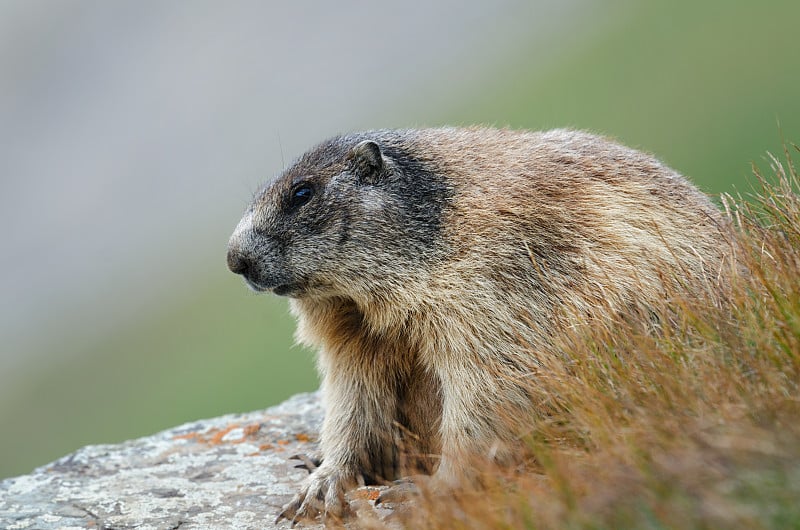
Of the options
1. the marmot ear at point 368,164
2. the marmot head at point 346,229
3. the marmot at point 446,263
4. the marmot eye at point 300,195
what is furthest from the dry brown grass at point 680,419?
the marmot eye at point 300,195

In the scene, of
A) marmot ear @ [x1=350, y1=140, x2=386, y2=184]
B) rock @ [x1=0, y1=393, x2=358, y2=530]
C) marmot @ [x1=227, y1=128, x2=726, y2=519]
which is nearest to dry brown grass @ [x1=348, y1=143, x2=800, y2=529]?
marmot @ [x1=227, y1=128, x2=726, y2=519]

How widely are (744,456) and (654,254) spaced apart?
10.8 feet

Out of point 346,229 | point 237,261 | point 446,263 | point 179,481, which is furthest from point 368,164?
point 179,481

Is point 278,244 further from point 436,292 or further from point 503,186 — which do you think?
point 503,186

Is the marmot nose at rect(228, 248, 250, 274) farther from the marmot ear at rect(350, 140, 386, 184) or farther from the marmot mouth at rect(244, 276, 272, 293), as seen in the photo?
the marmot ear at rect(350, 140, 386, 184)

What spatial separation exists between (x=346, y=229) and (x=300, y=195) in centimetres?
52

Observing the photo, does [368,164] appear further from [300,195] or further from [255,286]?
[255,286]

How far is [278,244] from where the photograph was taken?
760 cm

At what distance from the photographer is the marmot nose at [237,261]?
754cm

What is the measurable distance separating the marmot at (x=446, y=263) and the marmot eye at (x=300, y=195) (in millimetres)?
11

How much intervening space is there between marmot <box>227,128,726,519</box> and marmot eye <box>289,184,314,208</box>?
0.04ft

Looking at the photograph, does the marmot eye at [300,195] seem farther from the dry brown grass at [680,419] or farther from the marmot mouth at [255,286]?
the dry brown grass at [680,419]

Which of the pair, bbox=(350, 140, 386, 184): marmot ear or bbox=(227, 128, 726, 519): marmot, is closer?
bbox=(227, 128, 726, 519): marmot

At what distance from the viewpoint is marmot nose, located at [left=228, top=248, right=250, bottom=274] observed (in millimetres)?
7543
